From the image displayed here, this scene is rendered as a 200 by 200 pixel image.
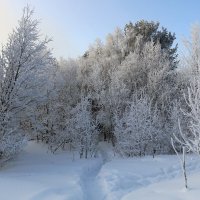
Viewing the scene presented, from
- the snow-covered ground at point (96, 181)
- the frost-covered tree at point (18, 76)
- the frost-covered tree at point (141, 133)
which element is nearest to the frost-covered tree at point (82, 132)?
the frost-covered tree at point (141, 133)

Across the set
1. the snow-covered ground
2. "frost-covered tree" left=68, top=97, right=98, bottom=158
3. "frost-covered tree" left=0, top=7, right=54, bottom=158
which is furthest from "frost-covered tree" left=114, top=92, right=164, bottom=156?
"frost-covered tree" left=0, top=7, right=54, bottom=158

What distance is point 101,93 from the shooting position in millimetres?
36000

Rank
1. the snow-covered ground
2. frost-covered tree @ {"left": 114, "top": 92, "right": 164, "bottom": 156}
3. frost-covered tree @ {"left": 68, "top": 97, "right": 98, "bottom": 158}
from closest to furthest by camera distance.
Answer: the snow-covered ground < frost-covered tree @ {"left": 114, "top": 92, "right": 164, "bottom": 156} < frost-covered tree @ {"left": 68, "top": 97, "right": 98, "bottom": 158}

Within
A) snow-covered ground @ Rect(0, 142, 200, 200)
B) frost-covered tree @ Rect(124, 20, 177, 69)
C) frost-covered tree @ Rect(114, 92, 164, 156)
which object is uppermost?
frost-covered tree @ Rect(124, 20, 177, 69)

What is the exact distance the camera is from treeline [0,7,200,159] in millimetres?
21203

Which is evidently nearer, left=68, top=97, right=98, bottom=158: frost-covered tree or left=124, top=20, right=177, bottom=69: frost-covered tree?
left=68, top=97, right=98, bottom=158: frost-covered tree

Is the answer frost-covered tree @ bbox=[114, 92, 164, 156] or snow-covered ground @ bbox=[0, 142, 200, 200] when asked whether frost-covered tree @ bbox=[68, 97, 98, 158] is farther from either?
snow-covered ground @ bbox=[0, 142, 200, 200]

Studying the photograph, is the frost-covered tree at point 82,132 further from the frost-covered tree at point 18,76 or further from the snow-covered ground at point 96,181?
the frost-covered tree at point 18,76

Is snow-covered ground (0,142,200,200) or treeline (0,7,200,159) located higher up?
treeline (0,7,200,159)

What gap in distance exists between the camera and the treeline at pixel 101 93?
21.2 meters

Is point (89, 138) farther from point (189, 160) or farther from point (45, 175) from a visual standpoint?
point (45, 175)

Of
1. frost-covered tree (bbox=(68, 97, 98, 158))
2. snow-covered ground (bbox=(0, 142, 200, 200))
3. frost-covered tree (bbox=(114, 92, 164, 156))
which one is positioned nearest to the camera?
snow-covered ground (bbox=(0, 142, 200, 200))

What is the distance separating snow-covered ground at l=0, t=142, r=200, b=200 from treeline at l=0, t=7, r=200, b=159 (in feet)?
7.17

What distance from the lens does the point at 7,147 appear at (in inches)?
785
